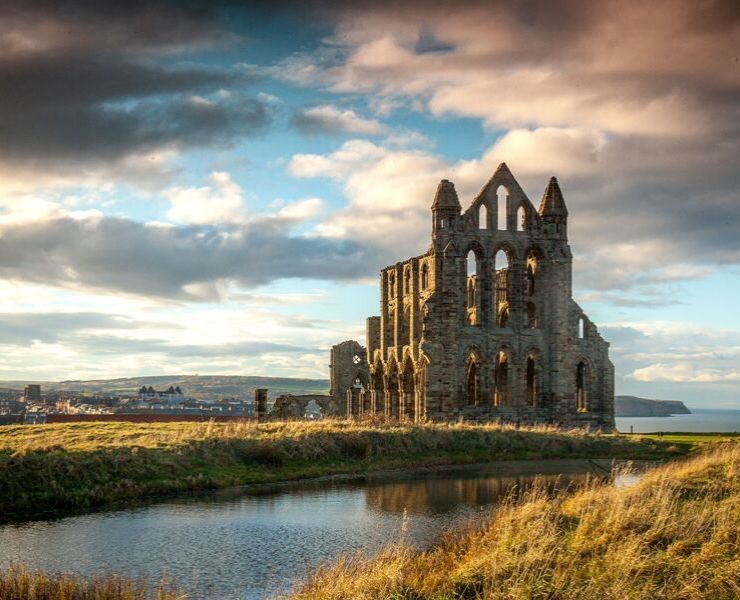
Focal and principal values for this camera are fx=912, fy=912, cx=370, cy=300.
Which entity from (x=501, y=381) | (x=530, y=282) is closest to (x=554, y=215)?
(x=530, y=282)

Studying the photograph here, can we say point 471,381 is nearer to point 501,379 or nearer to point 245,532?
point 501,379

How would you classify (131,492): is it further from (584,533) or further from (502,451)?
(502,451)

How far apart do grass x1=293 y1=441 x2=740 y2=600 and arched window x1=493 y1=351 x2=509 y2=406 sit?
39.3 metres

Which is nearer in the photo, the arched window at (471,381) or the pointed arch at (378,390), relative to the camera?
the arched window at (471,381)

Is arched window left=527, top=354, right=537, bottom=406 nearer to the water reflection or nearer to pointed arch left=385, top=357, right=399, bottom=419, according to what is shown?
pointed arch left=385, top=357, right=399, bottom=419

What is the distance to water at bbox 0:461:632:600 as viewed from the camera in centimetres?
1770

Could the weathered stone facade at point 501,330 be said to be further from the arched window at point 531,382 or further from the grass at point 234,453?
the grass at point 234,453

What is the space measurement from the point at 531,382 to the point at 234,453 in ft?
105

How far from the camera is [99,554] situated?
754 inches

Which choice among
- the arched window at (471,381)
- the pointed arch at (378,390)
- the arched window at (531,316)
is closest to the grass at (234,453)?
Answer: the arched window at (471,381)

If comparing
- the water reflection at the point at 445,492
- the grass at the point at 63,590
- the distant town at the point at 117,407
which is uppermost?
the distant town at the point at 117,407

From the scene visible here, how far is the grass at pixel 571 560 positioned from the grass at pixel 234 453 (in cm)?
1316

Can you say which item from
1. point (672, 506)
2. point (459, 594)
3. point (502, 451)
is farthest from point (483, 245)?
point (459, 594)

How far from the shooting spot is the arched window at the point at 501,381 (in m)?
59.8
